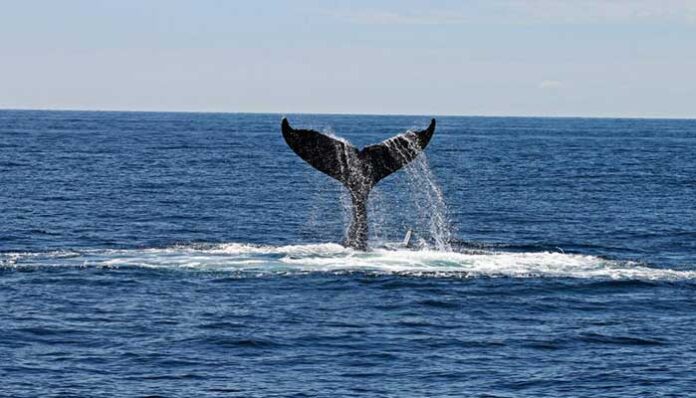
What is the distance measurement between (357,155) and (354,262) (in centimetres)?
212

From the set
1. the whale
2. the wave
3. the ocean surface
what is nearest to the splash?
the whale

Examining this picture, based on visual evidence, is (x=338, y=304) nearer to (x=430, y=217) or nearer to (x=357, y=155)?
(x=357, y=155)

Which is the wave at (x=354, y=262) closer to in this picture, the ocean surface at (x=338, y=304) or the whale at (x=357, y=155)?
the ocean surface at (x=338, y=304)

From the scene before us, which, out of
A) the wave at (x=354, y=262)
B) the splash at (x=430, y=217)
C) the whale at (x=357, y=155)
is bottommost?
the splash at (x=430, y=217)

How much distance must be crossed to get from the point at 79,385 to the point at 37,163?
53.6 metres

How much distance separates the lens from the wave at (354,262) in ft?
83.5

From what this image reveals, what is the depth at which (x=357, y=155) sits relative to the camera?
2527 centimetres

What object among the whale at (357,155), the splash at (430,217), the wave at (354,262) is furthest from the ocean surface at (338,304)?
the whale at (357,155)

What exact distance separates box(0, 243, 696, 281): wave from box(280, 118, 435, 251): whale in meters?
1.39

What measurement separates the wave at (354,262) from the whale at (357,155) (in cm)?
139

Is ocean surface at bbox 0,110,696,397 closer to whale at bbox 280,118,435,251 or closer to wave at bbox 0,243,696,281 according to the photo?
wave at bbox 0,243,696,281

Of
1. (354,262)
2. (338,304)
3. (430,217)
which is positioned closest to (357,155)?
(354,262)

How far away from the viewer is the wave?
83.5 feet

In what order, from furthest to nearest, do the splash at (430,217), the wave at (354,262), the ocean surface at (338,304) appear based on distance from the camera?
the splash at (430,217)
the wave at (354,262)
the ocean surface at (338,304)
